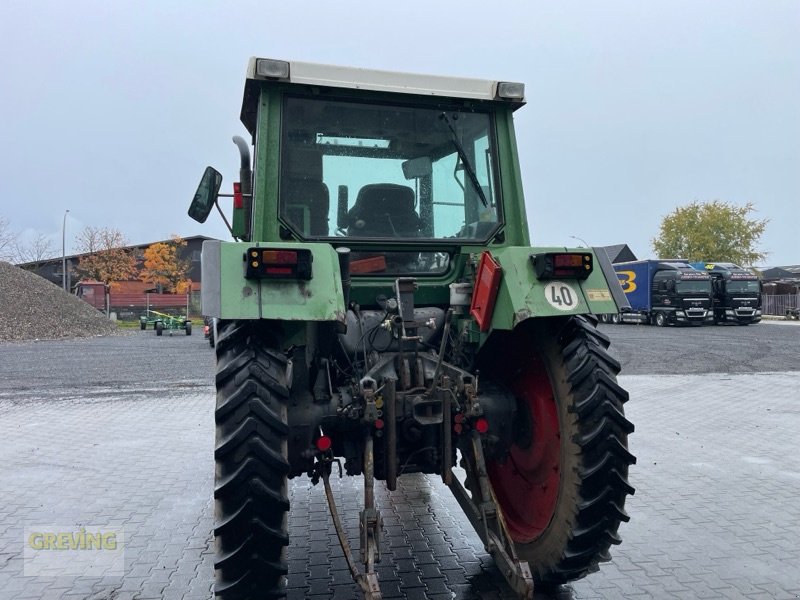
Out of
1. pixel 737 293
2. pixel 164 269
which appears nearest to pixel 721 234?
pixel 737 293

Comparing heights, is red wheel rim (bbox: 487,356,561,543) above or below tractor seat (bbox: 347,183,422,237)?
below

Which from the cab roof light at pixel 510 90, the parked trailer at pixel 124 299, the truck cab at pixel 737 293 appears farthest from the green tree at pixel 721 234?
the cab roof light at pixel 510 90

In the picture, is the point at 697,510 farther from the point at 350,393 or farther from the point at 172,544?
the point at 172,544

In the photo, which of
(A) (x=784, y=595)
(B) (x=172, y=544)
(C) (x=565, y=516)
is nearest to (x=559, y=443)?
(C) (x=565, y=516)

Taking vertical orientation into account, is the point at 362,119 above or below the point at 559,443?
above

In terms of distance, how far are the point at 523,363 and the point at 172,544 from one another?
8.52 ft

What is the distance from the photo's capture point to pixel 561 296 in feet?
11.0

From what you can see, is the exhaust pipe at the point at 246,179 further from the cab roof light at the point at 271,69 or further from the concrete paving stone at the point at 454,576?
the concrete paving stone at the point at 454,576

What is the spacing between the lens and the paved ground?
12.7ft

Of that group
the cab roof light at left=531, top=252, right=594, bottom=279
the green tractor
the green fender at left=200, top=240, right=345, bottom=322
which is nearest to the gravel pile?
the green tractor

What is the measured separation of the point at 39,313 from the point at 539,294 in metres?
30.1

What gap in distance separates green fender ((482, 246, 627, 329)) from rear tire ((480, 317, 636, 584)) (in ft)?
0.61

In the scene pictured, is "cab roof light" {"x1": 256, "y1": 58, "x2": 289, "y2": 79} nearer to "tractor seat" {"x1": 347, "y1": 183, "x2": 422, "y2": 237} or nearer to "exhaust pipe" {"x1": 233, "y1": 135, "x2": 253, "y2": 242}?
"exhaust pipe" {"x1": 233, "y1": 135, "x2": 253, "y2": 242}

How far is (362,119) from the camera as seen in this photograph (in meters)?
3.99
